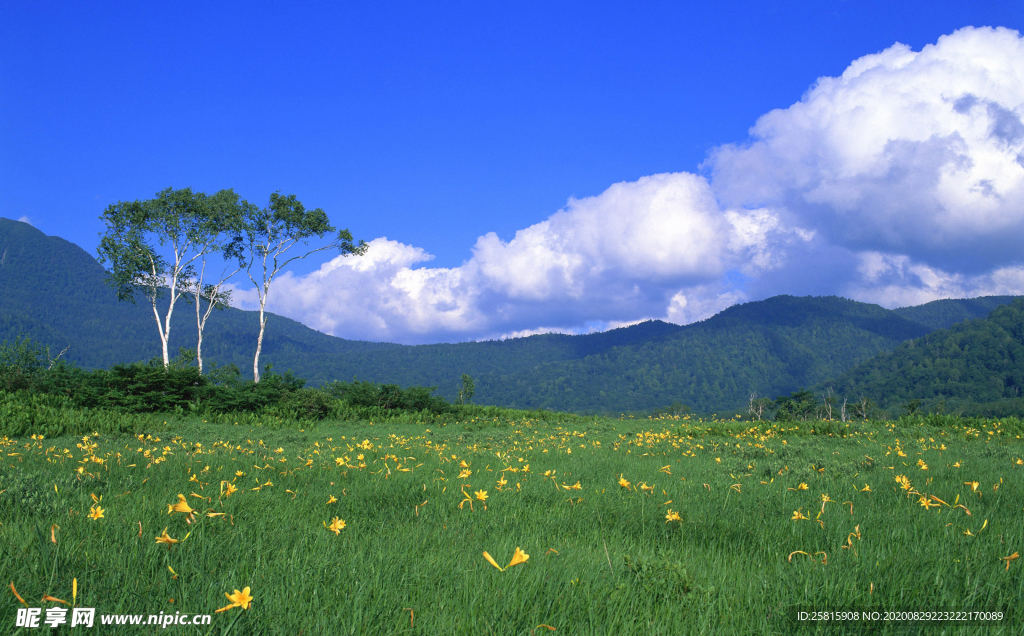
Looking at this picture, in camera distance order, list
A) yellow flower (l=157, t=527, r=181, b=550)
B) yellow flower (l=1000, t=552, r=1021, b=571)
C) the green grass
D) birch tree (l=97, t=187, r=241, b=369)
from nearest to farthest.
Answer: the green grass < yellow flower (l=157, t=527, r=181, b=550) < yellow flower (l=1000, t=552, r=1021, b=571) < birch tree (l=97, t=187, r=241, b=369)

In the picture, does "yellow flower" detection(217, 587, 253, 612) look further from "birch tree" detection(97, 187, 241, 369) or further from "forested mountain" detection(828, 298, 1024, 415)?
"forested mountain" detection(828, 298, 1024, 415)

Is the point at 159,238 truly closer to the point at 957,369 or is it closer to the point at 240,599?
the point at 240,599

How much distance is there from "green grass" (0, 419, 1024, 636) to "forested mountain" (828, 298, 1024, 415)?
157 metres

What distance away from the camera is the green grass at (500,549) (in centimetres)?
218

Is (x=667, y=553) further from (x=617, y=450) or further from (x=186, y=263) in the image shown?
(x=186, y=263)

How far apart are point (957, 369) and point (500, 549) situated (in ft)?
658

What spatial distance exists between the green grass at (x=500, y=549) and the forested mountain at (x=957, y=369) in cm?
15717

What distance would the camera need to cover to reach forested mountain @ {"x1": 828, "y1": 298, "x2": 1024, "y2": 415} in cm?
13738

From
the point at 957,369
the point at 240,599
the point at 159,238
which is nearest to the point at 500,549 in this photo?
the point at 240,599

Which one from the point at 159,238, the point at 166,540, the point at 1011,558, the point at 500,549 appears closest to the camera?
the point at 166,540

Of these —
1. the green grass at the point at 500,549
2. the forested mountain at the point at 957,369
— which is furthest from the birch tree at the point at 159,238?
the forested mountain at the point at 957,369

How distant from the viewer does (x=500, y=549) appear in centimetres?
302

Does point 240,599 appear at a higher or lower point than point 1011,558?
higher

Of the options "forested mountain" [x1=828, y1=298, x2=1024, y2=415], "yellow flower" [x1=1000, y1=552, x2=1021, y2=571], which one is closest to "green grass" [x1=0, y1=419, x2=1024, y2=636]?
"yellow flower" [x1=1000, y1=552, x2=1021, y2=571]
